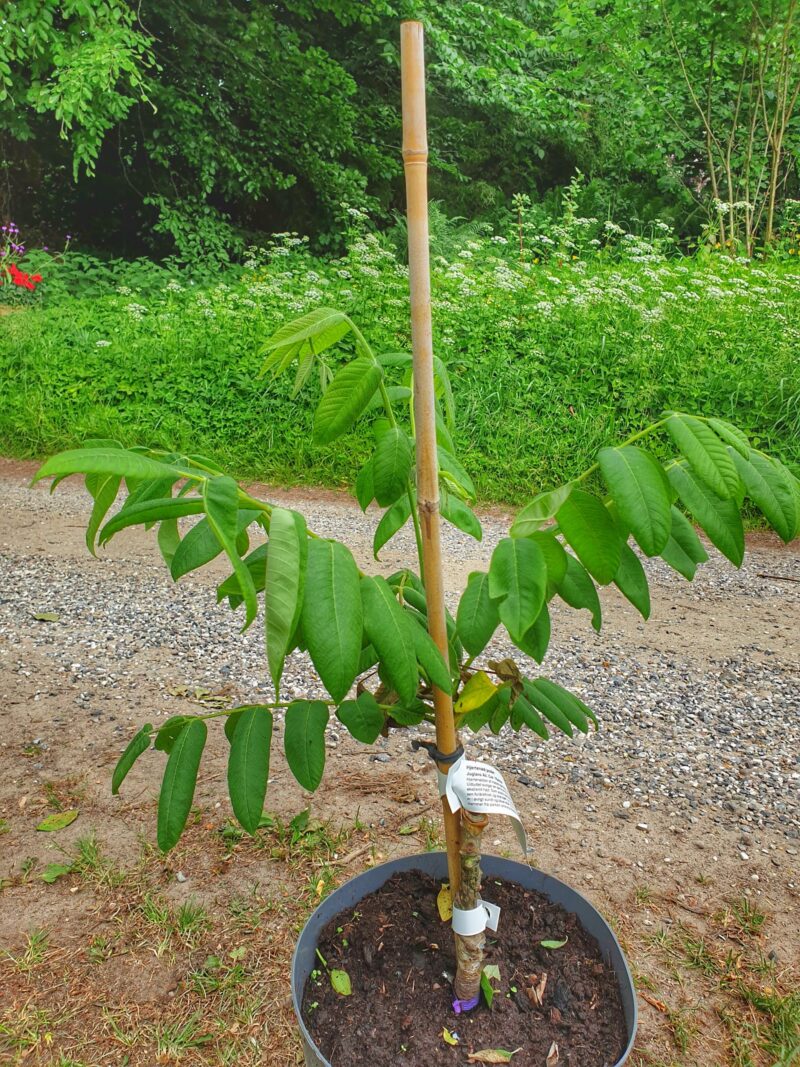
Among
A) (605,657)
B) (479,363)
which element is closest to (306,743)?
(605,657)

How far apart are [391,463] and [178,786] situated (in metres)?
0.63

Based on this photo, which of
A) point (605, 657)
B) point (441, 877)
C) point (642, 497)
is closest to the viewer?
point (642, 497)

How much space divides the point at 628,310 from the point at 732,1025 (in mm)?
5555

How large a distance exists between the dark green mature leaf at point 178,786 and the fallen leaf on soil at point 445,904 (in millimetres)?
500

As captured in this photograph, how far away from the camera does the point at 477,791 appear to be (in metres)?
1.22

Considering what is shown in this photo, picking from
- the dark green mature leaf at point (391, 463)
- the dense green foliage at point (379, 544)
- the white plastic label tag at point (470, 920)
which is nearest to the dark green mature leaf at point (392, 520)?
the dense green foliage at point (379, 544)

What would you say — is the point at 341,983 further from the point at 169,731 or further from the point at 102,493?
the point at 102,493

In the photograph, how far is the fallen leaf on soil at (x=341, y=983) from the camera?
1.46 metres

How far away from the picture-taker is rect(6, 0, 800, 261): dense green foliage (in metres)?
9.48

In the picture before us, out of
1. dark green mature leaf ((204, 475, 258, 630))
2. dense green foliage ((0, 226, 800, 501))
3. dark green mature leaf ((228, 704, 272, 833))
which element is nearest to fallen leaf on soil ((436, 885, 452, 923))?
dark green mature leaf ((228, 704, 272, 833))

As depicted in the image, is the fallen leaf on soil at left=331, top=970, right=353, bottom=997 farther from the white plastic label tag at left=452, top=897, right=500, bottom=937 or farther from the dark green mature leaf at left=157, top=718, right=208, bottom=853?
the dark green mature leaf at left=157, top=718, right=208, bottom=853

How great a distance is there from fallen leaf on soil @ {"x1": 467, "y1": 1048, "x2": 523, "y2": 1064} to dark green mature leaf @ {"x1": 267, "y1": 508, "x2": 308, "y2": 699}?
88cm

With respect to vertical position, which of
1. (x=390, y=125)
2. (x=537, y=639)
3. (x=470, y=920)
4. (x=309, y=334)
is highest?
(x=390, y=125)

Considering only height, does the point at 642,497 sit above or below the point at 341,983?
above
